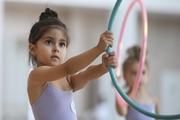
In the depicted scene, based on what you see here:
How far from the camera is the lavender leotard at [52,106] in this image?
102 cm

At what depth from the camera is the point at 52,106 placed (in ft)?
3.37

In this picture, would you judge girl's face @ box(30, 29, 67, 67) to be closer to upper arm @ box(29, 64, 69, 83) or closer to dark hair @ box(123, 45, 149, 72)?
upper arm @ box(29, 64, 69, 83)

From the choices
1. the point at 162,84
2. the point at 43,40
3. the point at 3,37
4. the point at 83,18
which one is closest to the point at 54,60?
the point at 43,40

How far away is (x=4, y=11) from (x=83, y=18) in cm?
63

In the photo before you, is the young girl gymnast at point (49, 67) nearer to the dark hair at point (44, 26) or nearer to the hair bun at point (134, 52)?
the dark hair at point (44, 26)

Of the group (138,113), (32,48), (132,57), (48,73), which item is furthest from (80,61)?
(132,57)

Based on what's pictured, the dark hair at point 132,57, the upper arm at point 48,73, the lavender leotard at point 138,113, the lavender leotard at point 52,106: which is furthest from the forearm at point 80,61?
the dark hair at point 132,57

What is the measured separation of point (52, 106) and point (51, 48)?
150 mm

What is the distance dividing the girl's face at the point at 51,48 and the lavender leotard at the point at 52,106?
66 millimetres

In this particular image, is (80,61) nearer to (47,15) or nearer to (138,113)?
(47,15)

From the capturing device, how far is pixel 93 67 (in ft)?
3.55

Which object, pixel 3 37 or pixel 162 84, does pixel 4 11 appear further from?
pixel 162 84

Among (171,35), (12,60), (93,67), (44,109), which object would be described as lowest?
(44,109)

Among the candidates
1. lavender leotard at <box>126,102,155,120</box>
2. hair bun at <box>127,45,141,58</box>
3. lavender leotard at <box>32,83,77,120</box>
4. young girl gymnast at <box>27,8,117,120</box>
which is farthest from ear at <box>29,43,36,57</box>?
hair bun at <box>127,45,141,58</box>
